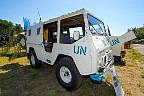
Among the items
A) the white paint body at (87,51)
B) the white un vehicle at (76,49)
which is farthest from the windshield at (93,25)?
the white paint body at (87,51)

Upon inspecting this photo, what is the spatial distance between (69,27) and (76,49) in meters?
1.37

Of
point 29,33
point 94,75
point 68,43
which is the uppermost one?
point 29,33

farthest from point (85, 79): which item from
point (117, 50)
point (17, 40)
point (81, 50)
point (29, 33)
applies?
point (17, 40)

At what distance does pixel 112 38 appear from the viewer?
6867mm

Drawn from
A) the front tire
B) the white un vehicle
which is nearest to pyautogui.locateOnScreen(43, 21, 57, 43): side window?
the white un vehicle

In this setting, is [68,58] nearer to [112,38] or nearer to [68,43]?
[68,43]

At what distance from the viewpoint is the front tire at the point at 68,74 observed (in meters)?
4.79

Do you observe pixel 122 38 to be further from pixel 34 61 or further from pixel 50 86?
pixel 34 61

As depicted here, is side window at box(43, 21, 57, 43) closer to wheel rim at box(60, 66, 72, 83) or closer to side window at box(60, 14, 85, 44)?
side window at box(60, 14, 85, 44)

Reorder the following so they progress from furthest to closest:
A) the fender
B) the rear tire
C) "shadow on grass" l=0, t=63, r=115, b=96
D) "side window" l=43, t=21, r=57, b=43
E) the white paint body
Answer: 1. the rear tire
2. "side window" l=43, t=21, r=57, b=43
3. the fender
4. "shadow on grass" l=0, t=63, r=115, b=96
5. the white paint body

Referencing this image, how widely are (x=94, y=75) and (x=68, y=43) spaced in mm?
1409

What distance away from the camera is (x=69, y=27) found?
5.95 meters

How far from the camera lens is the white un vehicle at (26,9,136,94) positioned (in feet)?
14.6

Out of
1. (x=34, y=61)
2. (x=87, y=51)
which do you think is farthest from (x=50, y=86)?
(x=34, y=61)
